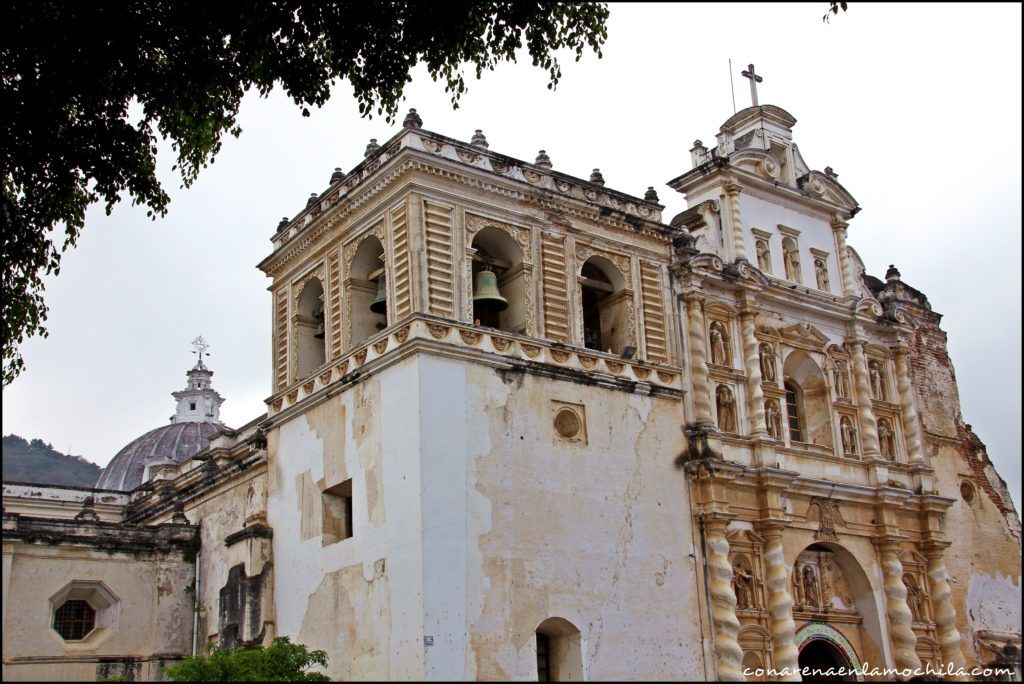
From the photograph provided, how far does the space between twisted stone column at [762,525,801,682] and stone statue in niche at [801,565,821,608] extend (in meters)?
0.80

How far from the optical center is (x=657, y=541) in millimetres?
18547

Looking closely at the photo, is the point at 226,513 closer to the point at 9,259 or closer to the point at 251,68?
the point at 9,259

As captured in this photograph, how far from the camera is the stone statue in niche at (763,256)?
22630 millimetres

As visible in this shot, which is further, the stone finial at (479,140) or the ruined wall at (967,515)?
the ruined wall at (967,515)

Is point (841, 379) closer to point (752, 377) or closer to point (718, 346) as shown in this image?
point (752, 377)

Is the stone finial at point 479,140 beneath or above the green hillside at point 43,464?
beneath

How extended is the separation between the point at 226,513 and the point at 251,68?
1217 cm

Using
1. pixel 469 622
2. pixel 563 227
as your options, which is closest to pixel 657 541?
pixel 469 622

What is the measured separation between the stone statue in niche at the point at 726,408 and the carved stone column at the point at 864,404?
11.7ft

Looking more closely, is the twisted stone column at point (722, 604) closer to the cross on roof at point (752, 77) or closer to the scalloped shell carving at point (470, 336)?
the scalloped shell carving at point (470, 336)

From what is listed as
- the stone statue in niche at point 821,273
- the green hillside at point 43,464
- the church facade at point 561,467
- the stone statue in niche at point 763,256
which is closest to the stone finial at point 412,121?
the church facade at point 561,467

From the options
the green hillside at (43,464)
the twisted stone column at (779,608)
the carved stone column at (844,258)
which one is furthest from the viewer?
the green hillside at (43,464)

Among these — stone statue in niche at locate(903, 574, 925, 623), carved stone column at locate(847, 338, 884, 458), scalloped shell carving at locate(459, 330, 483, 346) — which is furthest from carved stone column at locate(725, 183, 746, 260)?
stone statue in niche at locate(903, 574, 925, 623)

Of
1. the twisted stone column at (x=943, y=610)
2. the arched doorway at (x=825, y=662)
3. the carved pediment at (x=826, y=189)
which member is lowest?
the arched doorway at (x=825, y=662)
